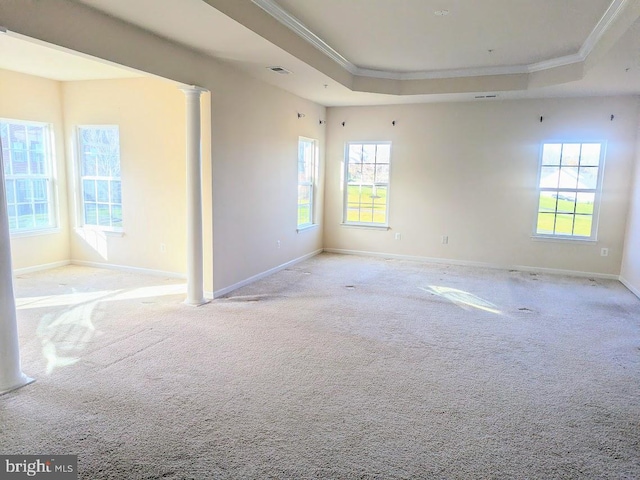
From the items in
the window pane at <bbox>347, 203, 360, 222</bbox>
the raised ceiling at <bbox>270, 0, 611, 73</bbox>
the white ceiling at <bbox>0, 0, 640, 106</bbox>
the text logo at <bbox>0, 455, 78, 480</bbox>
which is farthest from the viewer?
the window pane at <bbox>347, 203, 360, 222</bbox>

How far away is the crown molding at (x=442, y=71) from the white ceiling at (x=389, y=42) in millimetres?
14

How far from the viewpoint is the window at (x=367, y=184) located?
25.1 feet

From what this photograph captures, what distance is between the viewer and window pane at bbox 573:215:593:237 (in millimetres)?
6508

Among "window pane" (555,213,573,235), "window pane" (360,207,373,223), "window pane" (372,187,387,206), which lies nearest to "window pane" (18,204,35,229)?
"window pane" (360,207,373,223)

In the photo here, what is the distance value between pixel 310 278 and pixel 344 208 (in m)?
2.30

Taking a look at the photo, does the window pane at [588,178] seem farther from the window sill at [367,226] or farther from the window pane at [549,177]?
the window sill at [367,226]

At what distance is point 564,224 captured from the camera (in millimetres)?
6664

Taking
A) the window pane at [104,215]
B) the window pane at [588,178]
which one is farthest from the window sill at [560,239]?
the window pane at [104,215]

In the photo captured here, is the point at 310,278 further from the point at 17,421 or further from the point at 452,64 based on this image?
the point at 17,421

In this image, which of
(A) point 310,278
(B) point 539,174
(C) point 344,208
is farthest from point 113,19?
(B) point 539,174

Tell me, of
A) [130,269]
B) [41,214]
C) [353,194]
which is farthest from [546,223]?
[41,214]

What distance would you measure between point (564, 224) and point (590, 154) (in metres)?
1.10

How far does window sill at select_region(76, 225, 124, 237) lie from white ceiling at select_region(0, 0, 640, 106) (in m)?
2.10

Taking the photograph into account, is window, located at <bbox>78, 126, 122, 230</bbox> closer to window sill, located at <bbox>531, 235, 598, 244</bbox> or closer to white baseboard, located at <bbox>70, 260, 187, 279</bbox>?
white baseboard, located at <bbox>70, 260, 187, 279</bbox>
